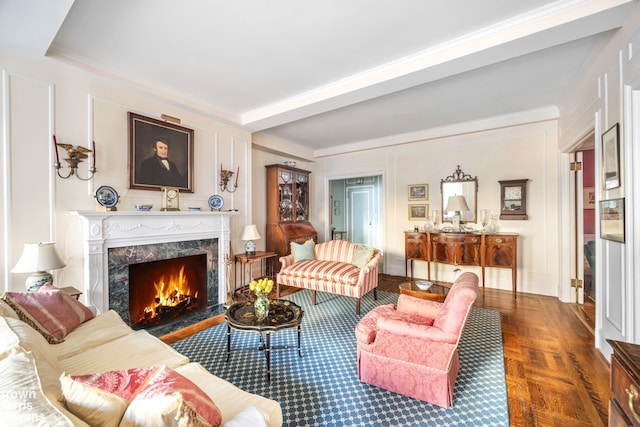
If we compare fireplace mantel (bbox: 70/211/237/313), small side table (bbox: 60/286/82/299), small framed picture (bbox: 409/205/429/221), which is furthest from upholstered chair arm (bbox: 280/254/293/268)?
small framed picture (bbox: 409/205/429/221)

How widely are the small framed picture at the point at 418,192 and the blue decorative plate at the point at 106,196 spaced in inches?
177

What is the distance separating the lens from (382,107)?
12.3 feet

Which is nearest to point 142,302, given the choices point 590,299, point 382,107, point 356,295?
point 356,295

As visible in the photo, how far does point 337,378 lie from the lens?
6.67 feet

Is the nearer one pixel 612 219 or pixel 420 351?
pixel 420 351

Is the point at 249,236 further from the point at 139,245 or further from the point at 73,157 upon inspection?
the point at 73,157

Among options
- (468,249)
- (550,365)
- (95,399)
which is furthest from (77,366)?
(468,249)

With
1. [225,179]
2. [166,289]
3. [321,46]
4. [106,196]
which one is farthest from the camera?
[225,179]

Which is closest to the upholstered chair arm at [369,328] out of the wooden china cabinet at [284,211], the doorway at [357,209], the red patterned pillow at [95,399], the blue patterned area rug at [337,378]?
the blue patterned area rug at [337,378]

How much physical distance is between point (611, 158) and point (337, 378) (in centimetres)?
278

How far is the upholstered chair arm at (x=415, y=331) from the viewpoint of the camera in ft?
5.54

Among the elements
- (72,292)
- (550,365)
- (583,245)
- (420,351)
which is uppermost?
(583,245)

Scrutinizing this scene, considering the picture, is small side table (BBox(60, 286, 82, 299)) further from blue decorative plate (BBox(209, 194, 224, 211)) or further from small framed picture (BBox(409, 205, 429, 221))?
small framed picture (BBox(409, 205, 429, 221))

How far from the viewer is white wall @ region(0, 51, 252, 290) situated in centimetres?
223
